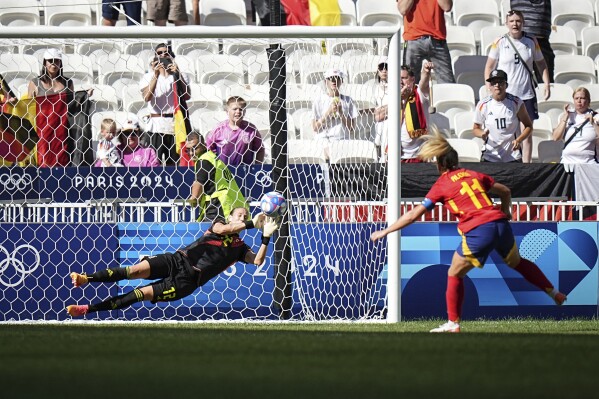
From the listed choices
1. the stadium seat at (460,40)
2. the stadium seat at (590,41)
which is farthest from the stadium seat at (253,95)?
the stadium seat at (590,41)

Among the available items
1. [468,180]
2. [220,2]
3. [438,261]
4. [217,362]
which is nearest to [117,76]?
[220,2]

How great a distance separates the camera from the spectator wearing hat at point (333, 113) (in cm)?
1347

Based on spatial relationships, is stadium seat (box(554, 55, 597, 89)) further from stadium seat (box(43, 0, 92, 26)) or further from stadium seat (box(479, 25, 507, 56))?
stadium seat (box(43, 0, 92, 26))

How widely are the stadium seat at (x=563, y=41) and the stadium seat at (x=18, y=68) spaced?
8.95 m

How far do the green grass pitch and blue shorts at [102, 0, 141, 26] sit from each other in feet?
31.1

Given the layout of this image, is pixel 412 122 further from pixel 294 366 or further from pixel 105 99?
pixel 294 366

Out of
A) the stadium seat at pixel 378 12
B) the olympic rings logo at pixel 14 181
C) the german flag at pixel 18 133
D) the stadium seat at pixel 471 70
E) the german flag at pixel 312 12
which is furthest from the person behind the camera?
the stadium seat at pixel 378 12

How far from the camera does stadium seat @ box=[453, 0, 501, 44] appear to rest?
65.0ft

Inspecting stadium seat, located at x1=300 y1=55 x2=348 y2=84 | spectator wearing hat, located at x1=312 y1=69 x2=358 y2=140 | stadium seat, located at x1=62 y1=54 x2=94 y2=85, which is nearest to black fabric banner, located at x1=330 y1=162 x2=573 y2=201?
spectator wearing hat, located at x1=312 y1=69 x2=358 y2=140

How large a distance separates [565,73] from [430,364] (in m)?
13.5

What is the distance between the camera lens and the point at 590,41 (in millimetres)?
19547

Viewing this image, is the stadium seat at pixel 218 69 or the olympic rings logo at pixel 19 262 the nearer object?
the olympic rings logo at pixel 19 262

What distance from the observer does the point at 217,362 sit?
624cm

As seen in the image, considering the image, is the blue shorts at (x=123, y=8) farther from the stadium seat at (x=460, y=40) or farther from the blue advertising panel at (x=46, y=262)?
the blue advertising panel at (x=46, y=262)
